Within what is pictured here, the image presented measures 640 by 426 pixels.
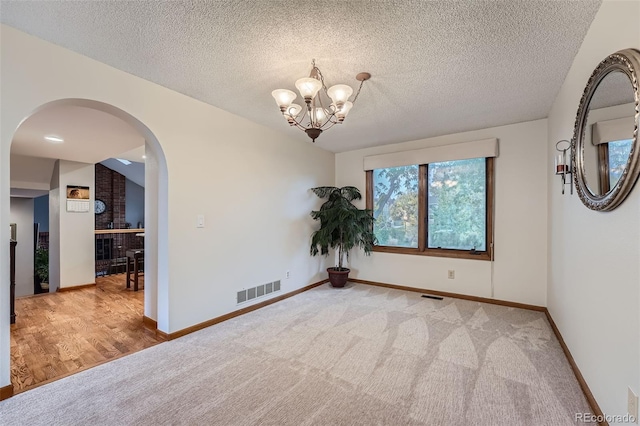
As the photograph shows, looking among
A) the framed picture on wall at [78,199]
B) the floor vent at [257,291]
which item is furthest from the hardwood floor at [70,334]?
the framed picture on wall at [78,199]

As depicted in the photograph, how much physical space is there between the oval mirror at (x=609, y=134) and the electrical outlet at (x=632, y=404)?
0.86m

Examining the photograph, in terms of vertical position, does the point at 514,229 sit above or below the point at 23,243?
above

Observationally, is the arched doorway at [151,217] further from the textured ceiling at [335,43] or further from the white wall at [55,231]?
the white wall at [55,231]

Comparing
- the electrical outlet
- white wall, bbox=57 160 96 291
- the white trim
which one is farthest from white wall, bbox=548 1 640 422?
white wall, bbox=57 160 96 291

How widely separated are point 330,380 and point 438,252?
2774 millimetres

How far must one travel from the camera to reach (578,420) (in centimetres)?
158

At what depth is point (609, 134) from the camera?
1.50m

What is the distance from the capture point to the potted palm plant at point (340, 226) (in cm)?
427

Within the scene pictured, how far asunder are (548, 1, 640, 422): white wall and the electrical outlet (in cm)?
4

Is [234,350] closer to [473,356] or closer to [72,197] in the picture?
[473,356]

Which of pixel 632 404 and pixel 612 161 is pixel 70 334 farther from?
pixel 612 161

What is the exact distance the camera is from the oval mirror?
1.25 meters

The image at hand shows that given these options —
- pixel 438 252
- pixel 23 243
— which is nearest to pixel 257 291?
pixel 438 252

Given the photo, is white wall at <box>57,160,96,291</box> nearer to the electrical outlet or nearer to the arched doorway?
the arched doorway
